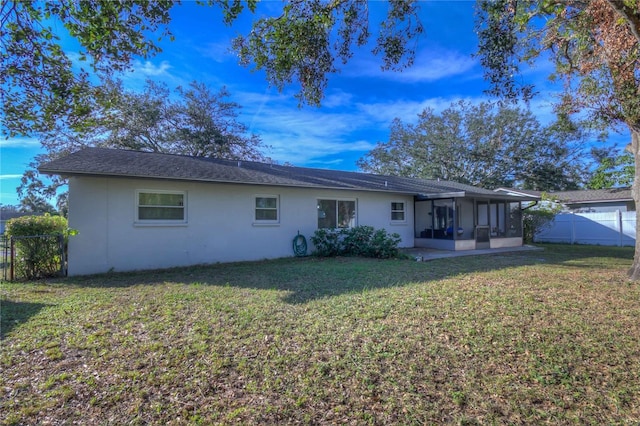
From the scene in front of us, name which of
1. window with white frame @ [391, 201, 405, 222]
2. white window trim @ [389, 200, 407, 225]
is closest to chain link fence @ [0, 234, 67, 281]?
white window trim @ [389, 200, 407, 225]

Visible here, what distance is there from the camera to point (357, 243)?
1153cm

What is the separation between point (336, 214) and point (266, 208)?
9.39ft

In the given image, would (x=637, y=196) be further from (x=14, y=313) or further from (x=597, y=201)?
(x=597, y=201)

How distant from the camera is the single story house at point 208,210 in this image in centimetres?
841

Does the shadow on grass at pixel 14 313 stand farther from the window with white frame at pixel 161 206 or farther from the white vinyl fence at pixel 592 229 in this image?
the white vinyl fence at pixel 592 229

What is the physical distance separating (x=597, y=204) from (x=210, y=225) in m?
21.6

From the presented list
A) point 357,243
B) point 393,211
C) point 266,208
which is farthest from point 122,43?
point 393,211

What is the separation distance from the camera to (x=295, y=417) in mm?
2562

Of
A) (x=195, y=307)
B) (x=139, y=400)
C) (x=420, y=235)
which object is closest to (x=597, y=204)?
(x=420, y=235)

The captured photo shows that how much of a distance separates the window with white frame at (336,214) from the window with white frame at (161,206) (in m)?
4.80

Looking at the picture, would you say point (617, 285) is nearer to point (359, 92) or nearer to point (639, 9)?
point (639, 9)

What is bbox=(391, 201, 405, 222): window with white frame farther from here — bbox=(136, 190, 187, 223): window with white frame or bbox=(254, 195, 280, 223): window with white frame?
bbox=(136, 190, 187, 223): window with white frame

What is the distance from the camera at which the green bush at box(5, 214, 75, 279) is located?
7.68 m

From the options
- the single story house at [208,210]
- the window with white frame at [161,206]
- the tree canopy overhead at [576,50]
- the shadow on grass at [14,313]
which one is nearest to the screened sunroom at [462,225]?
the single story house at [208,210]
